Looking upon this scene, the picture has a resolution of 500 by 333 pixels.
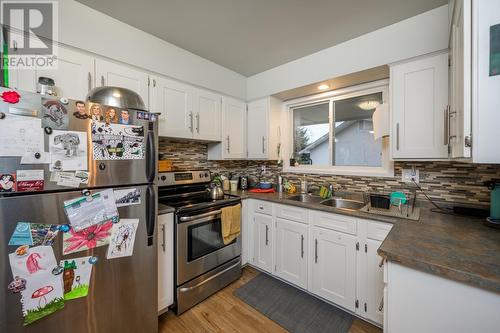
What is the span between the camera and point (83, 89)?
1559 millimetres

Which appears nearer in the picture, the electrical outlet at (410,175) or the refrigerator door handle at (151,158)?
the refrigerator door handle at (151,158)

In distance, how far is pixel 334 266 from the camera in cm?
183

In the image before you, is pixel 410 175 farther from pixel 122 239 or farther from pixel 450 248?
pixel 122 239

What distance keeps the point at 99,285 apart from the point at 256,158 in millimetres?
2028

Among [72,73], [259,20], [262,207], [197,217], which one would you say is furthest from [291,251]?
[72,73]

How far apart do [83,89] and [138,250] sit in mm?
1258

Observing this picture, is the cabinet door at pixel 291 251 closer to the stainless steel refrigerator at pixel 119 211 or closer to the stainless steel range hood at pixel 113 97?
the stainless steel refrigerator at pixel 119 211

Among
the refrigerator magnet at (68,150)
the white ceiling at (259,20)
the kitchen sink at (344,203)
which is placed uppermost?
the white ceiling at (259,20)

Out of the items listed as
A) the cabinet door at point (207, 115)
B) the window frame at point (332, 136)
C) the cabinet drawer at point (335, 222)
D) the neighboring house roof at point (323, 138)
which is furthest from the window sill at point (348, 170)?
the cabinet door at point (207, 115)

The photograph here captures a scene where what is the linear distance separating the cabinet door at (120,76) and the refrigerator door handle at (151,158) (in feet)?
2.23

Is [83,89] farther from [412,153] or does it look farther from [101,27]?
[412,153]

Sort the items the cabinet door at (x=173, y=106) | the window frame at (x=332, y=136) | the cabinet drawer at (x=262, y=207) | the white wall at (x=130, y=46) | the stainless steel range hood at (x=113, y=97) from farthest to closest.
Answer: the cabinet drawer at (x=262, y=207), the window frame at (x=332, y=136), the cabinet door at (x=173, y=106), the white wall at (x=130, y=46), the stainless steel range hood at (x=113, y=97)

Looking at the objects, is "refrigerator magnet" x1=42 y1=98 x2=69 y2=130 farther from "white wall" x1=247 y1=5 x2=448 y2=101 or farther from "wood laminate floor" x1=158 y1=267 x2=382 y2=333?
"white wall" x1=247 y1=5 x2=448 y2=101

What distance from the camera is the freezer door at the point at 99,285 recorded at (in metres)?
0.98
